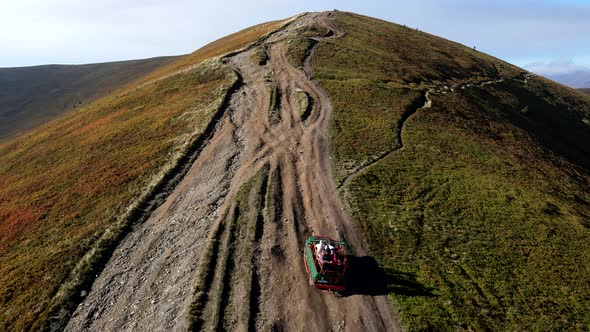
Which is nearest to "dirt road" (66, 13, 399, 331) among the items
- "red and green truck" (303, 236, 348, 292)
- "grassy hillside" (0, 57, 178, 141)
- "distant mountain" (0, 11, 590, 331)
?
"distant mountain" (0, 11, 590, 331)

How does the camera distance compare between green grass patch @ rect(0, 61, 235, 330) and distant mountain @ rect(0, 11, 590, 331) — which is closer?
distant mountain @ rect(0, 11, 590, 331)

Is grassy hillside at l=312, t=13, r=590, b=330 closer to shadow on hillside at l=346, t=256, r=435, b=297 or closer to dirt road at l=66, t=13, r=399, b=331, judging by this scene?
shadow on hillside at l=346, t=256, r=435, b=297

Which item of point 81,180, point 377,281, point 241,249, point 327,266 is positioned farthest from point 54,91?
point 377,281

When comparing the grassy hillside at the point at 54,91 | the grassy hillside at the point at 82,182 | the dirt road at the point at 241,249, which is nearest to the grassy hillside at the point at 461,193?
the dirt road at the point at 241,249

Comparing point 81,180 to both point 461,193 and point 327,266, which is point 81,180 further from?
point 461,193

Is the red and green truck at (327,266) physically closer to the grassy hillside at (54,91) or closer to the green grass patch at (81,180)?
the green grass patch at (81,180)

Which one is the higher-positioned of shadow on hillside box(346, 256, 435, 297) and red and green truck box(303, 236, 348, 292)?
red and green truck box(303, 236, 348, 292)

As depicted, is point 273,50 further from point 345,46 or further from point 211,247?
point 211,247
